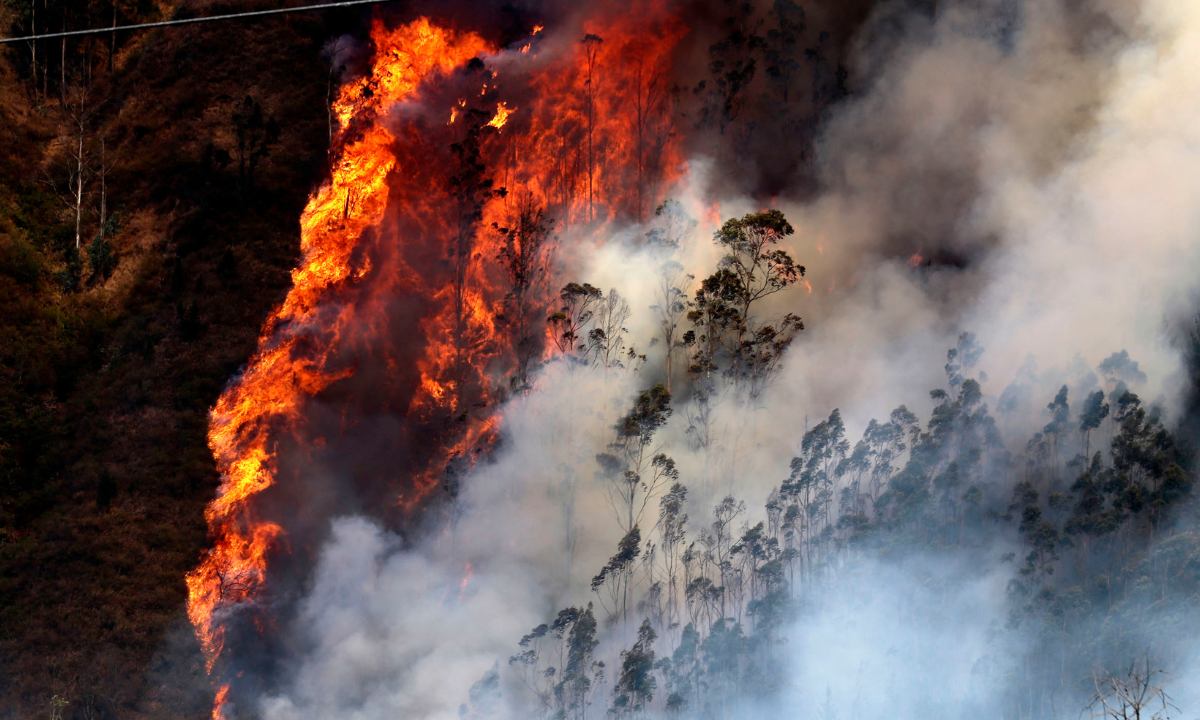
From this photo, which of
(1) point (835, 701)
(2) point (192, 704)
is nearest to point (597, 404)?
(1) point (835, 701)

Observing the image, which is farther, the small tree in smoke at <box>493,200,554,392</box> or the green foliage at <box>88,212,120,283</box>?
the green foliage at <box>88,212,120,283</box>

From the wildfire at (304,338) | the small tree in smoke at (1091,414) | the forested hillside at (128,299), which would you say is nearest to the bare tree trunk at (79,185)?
the forested hillside at (128,299)

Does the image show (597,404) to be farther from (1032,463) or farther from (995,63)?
(995,63)

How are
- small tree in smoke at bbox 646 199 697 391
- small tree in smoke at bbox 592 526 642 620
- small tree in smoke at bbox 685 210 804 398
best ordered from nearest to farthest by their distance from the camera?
small tree in smoke at bbox 592 526 642 620, small tree in smoke at bbox 646 199 697 391, small tree in smoke at bbox 685 210 804 398

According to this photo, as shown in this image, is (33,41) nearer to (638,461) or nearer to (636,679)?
(638,461)

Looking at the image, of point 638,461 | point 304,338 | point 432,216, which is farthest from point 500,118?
point 638,461

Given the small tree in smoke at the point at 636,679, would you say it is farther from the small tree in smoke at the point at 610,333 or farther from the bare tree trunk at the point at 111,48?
the bare tree trunk at the point at 111,48

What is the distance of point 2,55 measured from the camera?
6025 centimetres

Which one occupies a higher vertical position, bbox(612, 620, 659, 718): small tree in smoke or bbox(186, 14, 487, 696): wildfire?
bbox(186, 14, 487, 696): wildfire

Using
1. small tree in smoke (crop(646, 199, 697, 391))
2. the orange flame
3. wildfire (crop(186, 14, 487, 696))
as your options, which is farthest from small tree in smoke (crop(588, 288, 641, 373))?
the orange flame

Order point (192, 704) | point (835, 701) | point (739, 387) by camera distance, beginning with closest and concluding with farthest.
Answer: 1. point (192, 704)
2. point (835, 701)
3. point (739, 387)

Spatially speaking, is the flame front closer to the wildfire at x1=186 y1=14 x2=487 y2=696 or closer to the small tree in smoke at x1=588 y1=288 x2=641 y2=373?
the wildfire at x1=186 y1=14 x2=487 y2=696

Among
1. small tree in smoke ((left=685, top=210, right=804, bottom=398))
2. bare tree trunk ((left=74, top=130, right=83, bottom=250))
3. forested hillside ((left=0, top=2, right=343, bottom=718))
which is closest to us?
forested hillside ((left=0, top=2, right=343, bottom=718))

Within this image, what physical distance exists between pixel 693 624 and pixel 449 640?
41.8 feet
